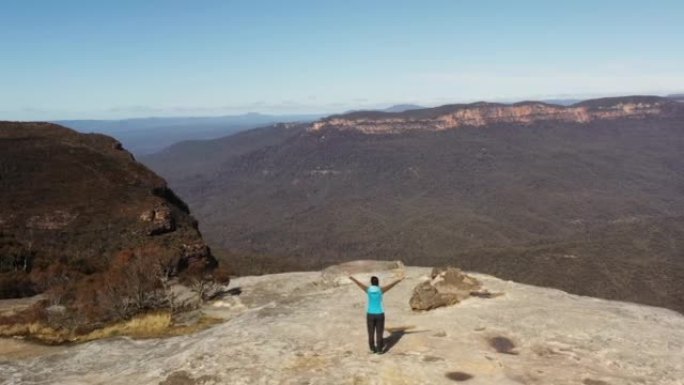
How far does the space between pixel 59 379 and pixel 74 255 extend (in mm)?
32155

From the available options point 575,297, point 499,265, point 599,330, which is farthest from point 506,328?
point 499,265

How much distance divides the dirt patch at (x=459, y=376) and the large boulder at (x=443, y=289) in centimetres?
709

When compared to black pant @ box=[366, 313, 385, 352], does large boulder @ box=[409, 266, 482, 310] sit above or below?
below

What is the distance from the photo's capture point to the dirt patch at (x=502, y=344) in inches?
723

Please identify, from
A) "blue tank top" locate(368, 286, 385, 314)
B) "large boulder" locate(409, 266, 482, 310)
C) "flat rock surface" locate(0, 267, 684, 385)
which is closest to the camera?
"flat rock surface" locate(0, 267, 684, 385)

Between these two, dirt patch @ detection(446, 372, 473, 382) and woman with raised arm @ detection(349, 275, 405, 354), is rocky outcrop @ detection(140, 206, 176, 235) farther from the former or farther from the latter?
dirt patch @ detection(446, 372, 473, 382)

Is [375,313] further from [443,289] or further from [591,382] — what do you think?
[443,289]

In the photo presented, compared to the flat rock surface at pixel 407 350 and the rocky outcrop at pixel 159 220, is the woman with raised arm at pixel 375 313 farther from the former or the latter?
the rocky outcrop at pixel 159 220

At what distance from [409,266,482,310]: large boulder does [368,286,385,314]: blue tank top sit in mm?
6286

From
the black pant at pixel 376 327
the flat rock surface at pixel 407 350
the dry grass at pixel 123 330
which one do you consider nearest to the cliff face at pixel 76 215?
the dry grass at pixel 123 330

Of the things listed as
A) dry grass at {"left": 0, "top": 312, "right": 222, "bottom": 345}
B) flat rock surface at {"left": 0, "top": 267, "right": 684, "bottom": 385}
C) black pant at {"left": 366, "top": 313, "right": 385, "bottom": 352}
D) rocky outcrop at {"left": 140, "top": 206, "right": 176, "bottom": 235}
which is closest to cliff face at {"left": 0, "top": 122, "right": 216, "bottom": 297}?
rocky outcrop at {"left": 140, "top": 206, "right": 176, "bottom": 235}

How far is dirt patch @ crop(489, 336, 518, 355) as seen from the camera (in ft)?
60.2

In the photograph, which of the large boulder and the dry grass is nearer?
the large boulder

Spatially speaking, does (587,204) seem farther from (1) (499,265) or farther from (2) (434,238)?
(1) (499,265)
